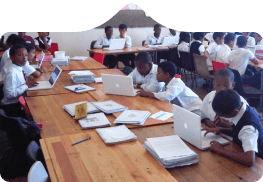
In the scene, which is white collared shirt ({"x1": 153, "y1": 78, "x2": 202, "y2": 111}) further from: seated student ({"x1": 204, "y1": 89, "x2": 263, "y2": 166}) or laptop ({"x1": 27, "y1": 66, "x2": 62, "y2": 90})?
laptop ({"x1": 27, "y1": 66, "x2": 62, "y2": 90})

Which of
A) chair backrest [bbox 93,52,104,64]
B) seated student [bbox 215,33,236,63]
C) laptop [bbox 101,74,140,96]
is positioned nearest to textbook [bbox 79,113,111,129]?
laptop [bbox 101,74,140,96]

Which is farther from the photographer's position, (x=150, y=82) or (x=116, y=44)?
(x=116, y=44)

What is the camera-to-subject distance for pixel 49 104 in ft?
8.29

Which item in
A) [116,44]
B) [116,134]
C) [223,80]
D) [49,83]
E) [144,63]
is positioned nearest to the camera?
[116,134]

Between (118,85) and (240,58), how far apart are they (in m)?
2.49

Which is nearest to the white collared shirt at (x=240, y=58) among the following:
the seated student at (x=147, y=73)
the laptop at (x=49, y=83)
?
the seated student at (x=147, y=73)

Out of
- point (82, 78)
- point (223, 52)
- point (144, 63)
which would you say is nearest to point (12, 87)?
point (82, 78)

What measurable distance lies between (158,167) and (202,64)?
357 cm

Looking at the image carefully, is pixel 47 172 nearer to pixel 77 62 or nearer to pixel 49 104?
pixel 49 104

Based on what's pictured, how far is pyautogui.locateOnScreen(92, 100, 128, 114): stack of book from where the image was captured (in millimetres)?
2307

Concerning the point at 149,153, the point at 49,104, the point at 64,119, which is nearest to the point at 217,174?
the point at 149,153

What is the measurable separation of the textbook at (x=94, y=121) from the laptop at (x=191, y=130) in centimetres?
54

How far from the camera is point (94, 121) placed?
206cm

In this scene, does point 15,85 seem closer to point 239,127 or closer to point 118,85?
point 118,85
